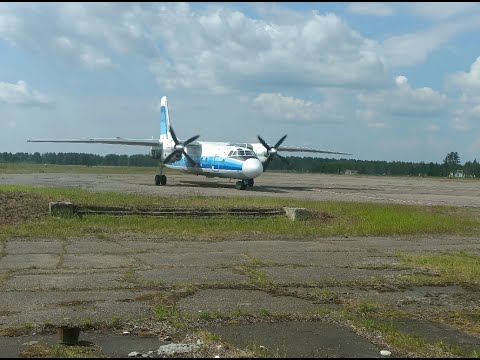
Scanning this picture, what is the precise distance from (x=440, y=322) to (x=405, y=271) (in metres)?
3.90

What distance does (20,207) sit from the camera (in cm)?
1814

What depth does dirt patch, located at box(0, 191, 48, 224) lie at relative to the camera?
56.3 ft

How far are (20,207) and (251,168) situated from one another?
60.7ft

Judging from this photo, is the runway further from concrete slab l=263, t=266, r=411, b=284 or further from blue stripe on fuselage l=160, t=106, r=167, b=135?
concrete slab l=263, t=266, r=411, b=284

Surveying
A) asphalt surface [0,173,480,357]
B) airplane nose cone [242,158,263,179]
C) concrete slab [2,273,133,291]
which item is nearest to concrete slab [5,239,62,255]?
asphalt surface [0,173,480,357]

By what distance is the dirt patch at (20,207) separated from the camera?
17.2m

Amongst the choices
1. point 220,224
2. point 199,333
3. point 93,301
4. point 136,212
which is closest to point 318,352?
point 199,333

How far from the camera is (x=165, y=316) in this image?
7.32m

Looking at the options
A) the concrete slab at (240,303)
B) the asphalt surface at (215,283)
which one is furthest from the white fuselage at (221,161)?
the concrete slab at (240,303)

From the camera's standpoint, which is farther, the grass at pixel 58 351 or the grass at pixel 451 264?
the grass at pixel 451 264

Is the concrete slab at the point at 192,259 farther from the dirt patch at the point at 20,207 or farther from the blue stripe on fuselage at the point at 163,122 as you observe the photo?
the blue stripe on fuselage at the point at 163,122

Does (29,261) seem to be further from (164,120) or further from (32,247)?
(164,120)

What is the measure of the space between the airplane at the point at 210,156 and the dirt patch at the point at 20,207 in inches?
686

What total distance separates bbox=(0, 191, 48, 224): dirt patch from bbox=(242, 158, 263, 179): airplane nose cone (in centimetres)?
1686
